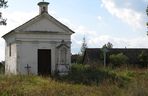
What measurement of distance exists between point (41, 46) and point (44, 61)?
1301mm

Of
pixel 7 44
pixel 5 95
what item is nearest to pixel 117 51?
pixel 7 44

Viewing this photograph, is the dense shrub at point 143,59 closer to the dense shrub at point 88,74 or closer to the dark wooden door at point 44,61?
the dense shrub at point 88,74

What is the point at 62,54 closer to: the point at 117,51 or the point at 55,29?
the point at 55,29

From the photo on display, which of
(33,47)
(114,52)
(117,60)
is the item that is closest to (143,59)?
(117,60)

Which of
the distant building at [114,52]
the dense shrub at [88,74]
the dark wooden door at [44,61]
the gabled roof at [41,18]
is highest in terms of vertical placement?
the gabled roof at [41,18]

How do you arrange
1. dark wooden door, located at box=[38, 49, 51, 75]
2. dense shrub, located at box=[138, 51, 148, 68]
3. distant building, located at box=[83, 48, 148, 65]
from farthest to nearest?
distant building, located at box=[83, 48, 148, 65], dense shrub, located at box=[138, 51, 148, 68], dark wooden door, located at box=[38, 49, 51, 75]

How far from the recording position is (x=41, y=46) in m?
32.1

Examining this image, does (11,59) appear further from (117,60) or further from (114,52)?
(114,52)

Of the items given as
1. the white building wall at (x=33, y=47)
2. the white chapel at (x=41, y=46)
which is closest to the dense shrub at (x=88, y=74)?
the white chapel at (x=41, y=46)

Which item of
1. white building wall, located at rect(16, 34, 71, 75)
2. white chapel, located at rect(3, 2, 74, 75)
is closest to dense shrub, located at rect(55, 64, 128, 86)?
white chapel, located at rect(3, 2, 74, 75)

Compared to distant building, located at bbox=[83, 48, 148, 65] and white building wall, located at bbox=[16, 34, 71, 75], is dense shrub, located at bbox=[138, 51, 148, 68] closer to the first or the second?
distant building, located at bbox=[83, 48, 148, 65]

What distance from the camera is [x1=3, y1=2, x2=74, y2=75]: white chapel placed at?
31.5m

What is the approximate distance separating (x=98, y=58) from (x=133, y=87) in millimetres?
39692

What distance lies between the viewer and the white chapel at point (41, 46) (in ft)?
103
